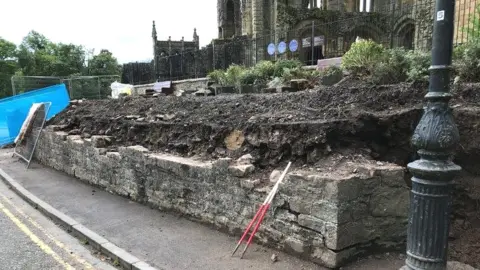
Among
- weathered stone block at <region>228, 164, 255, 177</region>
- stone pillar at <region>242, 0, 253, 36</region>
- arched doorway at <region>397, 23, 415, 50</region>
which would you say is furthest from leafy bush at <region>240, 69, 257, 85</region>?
arched doorway at <region>397, 23, 415, 50</region>

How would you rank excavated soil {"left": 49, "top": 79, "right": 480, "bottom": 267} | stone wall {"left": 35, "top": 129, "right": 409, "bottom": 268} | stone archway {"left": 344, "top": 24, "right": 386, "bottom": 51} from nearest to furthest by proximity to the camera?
stone wall {"left": 35, "top": 129, "right": 409, "bottom": 268} < excavated soil {"left": 49, "top": 79, "right": 480, "bottom": 267} < stone archway {"left": 344, "top": 24, "right": 386, "bottom": 51}

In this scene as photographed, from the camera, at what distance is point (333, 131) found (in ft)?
16.3

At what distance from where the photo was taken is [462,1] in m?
11.0

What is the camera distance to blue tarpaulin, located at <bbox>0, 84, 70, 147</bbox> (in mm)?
15367

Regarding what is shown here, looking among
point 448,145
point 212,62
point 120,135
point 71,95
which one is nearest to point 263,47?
point 212,62

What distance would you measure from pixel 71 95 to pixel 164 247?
18.5 metres

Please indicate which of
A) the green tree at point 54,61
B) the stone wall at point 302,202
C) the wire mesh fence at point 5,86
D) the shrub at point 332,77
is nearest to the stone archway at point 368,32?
the shrub at point 332,77

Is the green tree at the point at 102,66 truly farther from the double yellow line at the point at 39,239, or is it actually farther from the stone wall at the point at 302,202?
the stone wall at the point at 302,202

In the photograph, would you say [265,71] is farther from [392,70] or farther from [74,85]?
[74,85]

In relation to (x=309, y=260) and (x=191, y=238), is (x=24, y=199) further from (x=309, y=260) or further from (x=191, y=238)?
→ (x=309, y=260)

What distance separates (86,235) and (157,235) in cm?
120

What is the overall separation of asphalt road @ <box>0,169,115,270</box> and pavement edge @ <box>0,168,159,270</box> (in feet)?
0.38

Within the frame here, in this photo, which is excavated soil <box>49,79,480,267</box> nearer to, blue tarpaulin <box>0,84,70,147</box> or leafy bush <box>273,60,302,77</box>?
leafy bush <box>273,60,302,77</box>

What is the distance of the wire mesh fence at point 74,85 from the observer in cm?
2061
